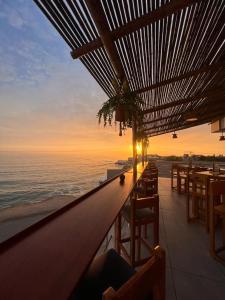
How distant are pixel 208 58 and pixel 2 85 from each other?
40.1 metres

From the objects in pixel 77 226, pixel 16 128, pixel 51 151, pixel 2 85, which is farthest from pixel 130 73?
pixel 51 151

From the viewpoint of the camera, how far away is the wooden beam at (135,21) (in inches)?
74.5

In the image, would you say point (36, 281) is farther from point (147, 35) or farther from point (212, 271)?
point (147, 35)

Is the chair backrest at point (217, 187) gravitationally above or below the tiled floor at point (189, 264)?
above

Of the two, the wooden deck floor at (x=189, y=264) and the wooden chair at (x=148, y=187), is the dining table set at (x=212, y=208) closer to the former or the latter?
the wooden deck floor at (x=189, y=264)

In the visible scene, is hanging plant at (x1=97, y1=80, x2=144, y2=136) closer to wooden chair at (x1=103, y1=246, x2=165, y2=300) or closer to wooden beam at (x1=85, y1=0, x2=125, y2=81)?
wooden beam at (x1=85, y1=0, x2=125, y2=81)

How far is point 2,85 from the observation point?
34438mm

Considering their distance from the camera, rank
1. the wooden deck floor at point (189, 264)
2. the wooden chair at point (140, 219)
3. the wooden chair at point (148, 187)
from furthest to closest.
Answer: the wooden chair at point (148, 187), the wooden chair at point (140, 219), the wooden deck floor at point (189, 264)

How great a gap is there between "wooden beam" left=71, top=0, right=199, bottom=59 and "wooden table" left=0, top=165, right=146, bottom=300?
1.98 metres

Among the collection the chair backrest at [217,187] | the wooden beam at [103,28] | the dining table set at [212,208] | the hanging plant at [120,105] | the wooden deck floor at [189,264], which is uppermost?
the wooden beam at [103,28]

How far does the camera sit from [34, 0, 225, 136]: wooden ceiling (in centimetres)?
187

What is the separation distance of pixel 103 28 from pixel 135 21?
0.39 meters

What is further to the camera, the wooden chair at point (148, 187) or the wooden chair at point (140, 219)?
the wooden chair at point (148, 187)

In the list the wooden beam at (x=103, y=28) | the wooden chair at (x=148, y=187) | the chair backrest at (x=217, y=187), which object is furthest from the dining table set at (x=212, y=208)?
the wooden beam at (x=103, y=28)
